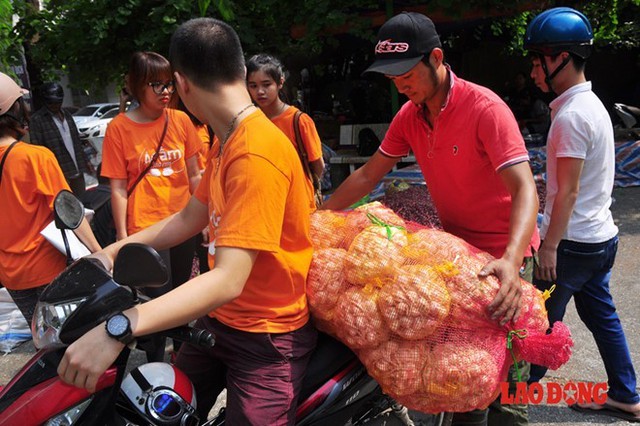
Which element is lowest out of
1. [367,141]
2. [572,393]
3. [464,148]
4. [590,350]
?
[367,141]

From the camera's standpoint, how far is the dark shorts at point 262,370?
5.92 ft

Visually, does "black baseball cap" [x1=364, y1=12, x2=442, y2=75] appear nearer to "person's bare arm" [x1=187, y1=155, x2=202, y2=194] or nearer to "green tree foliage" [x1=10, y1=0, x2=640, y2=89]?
"person's bare arm" [x1=187, y1=155, x2=202, y2=194]

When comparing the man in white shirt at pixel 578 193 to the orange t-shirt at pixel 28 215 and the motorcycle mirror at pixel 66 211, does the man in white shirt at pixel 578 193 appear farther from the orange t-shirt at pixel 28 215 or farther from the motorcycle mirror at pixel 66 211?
the orange t-shirt at pixel 28 215

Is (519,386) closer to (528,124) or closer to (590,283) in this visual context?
(590,283)

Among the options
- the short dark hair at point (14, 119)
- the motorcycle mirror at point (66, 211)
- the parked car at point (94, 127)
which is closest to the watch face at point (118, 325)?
the motorcycle mirror at point (66, 211)

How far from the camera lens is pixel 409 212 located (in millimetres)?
4336

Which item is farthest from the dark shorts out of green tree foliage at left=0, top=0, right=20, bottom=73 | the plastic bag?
green tree foliage at left=0, top=0, right=20, bottom=73

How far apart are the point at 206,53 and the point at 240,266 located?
641mm

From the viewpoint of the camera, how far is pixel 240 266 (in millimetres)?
1569

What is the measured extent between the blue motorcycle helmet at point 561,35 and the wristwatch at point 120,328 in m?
2.41

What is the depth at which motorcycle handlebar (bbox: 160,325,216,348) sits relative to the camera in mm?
1650

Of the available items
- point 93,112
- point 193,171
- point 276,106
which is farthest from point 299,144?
point 93,112

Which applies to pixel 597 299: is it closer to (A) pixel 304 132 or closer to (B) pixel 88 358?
(A) pixel 304 132

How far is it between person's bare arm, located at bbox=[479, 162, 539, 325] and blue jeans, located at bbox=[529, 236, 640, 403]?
108 centimetres
